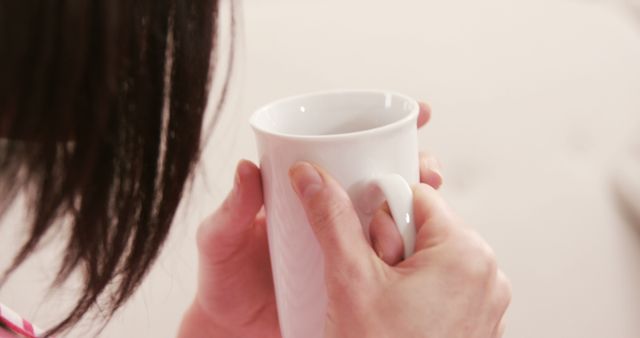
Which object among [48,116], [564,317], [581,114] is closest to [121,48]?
[48,116]

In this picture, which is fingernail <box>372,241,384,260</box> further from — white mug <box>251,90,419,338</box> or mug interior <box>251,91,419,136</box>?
mug interior <box>251,91,419,136</box>

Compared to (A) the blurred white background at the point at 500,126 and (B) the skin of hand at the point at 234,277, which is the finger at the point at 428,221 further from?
(A) the blurred white background at the point at 500,126

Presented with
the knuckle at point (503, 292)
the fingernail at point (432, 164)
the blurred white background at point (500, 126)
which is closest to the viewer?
the knuckle at point (503, 292)

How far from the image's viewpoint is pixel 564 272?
860 mm

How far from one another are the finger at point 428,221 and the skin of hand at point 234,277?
0.40ft

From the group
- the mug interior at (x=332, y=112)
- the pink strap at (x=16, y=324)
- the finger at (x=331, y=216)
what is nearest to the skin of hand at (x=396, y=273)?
the finger at (x=331, y=216)

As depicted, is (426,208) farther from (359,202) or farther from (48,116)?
(48,116)

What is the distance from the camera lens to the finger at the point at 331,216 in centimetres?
41

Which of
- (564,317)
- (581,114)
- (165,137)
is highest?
(165,137)

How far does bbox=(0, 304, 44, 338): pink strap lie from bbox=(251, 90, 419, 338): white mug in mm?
327

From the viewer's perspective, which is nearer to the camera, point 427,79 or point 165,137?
point 165,137

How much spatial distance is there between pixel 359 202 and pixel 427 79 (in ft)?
2.12

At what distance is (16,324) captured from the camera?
65 cm

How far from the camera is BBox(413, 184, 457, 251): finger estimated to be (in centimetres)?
43
